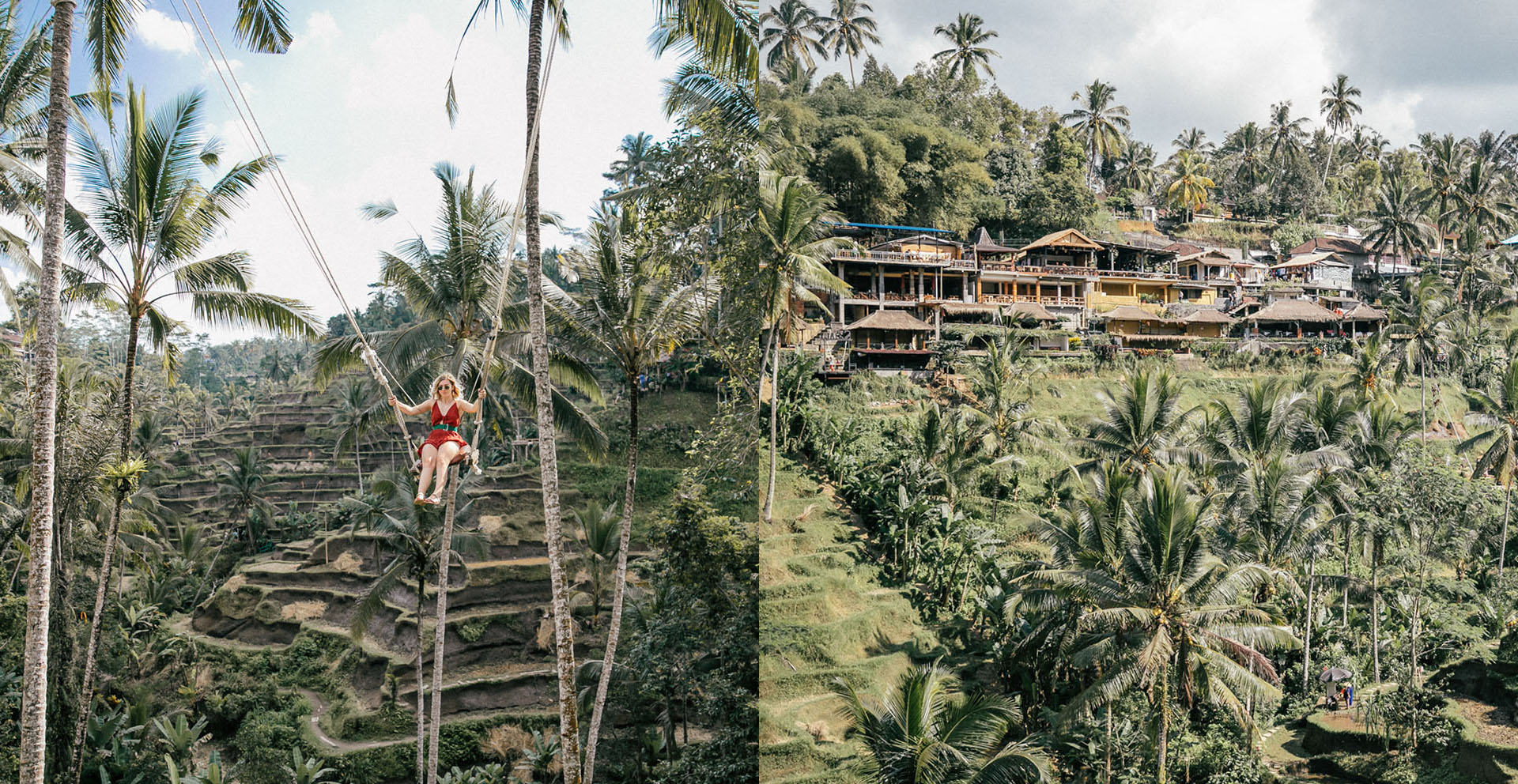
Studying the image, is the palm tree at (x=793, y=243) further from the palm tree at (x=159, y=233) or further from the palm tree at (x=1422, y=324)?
the palm tree at (x=159, y=233)

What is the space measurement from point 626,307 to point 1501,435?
7.19 m

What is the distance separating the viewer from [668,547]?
9.75 metres

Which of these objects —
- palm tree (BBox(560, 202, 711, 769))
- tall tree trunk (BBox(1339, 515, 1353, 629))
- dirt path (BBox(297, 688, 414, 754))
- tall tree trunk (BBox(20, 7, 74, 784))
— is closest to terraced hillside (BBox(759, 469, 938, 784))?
palm tree (BBox(560, 202, 711, 769))

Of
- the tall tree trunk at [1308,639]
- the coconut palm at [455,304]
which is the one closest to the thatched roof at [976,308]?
the tall tree trunk at [1308,639]

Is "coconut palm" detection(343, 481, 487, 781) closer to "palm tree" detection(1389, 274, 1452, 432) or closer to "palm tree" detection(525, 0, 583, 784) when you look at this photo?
"palm tree" detection(525, 0, 583, 784)

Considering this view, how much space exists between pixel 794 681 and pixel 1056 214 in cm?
361

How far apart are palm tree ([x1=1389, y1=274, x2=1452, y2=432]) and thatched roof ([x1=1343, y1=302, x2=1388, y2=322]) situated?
97mm

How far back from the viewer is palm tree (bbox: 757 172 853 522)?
572 cm

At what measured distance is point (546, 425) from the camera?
23.5ft

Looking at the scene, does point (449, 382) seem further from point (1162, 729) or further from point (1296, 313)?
point (1296, 313)

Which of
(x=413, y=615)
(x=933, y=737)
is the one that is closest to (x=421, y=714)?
(x=413, y=615)

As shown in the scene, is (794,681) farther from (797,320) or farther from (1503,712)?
(1503,712)

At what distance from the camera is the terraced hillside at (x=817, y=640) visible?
18.0 ft

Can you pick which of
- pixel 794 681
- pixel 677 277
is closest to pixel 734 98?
pixel 677 277
